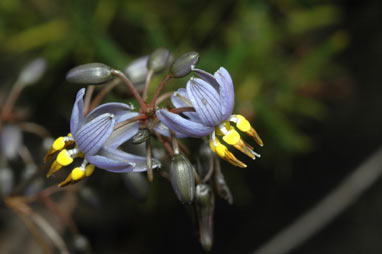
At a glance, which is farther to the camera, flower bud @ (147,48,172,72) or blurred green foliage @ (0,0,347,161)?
blurred green foliage @ (0,0,347,161)

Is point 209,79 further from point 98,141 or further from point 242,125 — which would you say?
point 98,141

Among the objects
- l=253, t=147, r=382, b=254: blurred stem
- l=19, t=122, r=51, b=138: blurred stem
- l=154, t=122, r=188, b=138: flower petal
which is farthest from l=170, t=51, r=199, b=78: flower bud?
l=253, t=147, r=382, b=254: blurred stem

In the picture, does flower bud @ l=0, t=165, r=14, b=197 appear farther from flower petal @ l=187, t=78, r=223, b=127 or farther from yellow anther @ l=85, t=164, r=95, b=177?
flower petal @ l=187, t=78, r=223, b=127

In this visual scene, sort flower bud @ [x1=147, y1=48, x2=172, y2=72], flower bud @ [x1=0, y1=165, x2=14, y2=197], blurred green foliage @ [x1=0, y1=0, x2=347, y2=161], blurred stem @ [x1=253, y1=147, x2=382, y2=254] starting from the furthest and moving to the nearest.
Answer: blurred stem @ [x1=253, y1=147, x2=382, y2=254]
blurred green foliage @ [x1=0, y1=0, x2=347, y2=161]
flower bud @ [x1=0, y1=165, x2=14, y2=197]
flower bud @ [x1=147, y1=48, x2=172, y2=72]

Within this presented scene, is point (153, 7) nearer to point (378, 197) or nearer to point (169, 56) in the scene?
point (169, 56)

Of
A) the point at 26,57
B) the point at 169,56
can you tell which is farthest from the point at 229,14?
the point at 169,56

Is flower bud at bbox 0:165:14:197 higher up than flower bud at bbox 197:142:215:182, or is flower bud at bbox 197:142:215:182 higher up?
flower bud at bbox 197:142:215:182

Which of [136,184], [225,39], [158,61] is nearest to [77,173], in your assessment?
[136,184]
